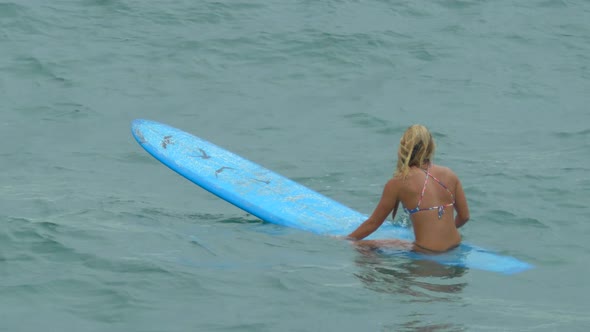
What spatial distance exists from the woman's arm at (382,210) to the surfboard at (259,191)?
0.67 feet

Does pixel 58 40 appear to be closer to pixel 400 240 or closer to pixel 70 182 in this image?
pixel 70 182

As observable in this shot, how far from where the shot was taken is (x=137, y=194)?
825 centimetres

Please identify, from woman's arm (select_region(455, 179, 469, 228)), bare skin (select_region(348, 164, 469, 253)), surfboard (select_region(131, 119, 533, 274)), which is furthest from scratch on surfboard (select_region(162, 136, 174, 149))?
woman's arm (select_region(455, 179, 469, 228))

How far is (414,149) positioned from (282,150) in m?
3.47

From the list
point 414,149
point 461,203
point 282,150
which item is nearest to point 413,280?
point 461,203

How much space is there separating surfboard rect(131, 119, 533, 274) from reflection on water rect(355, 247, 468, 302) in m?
0.17

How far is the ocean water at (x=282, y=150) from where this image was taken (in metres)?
5.55

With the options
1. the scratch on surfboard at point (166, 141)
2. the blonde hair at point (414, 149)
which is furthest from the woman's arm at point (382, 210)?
the scratch on surfboard at point (166, 141)

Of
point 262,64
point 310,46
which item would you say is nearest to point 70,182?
point 262,64

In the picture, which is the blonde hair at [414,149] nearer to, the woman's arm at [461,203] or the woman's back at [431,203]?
the woman's back at [431,203]

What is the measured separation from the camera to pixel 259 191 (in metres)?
7.62

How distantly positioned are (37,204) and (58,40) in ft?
17.0

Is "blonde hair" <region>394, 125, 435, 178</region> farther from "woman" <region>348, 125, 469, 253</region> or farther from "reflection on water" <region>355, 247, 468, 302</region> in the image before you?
"reflection on water" <region>355, 247, 468, 302</region>

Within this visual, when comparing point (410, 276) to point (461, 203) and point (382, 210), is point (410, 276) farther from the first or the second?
point (461, 203)
